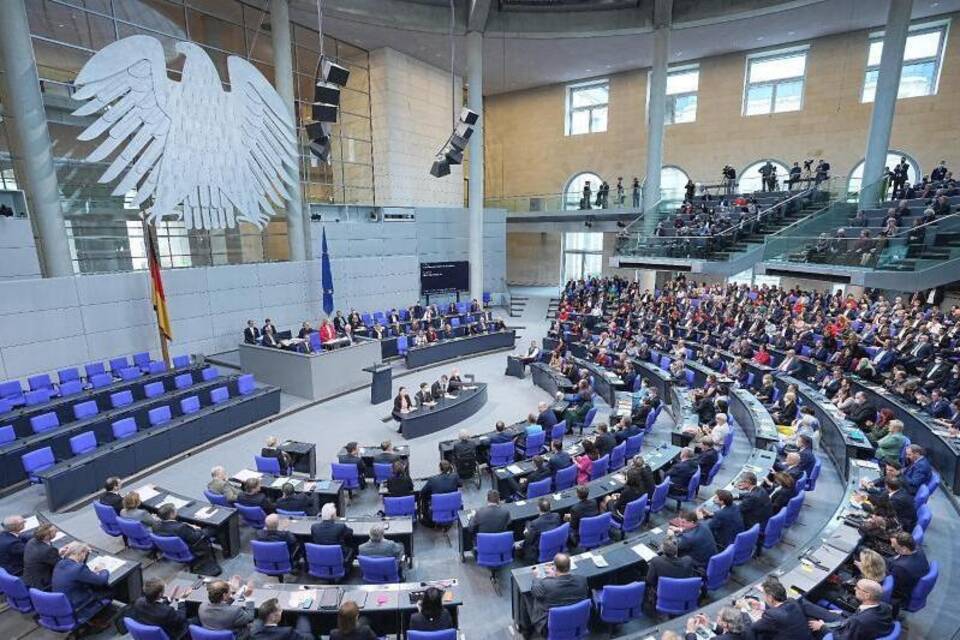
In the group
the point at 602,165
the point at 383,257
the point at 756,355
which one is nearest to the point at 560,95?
the point at 602,165

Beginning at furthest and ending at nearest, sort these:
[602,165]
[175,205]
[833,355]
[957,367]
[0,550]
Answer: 1. [602,165]
2. [175,205]
3. [833,355]
4. [957,367]
5. [0,550]

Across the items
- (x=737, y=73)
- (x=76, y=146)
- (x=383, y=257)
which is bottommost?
(x=383, y=257)

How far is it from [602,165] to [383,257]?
49.2ft

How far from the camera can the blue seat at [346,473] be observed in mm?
7992

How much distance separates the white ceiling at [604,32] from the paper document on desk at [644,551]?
19045 mm

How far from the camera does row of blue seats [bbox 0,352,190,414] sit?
34.4 ft

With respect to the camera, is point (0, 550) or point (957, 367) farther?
point (957, 367)

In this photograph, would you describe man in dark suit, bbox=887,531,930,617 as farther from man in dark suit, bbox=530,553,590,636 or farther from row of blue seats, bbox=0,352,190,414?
row of blue seats, bbox=0,352,190,414

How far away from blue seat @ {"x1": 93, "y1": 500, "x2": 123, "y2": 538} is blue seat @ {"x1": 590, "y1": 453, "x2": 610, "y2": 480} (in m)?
6.52

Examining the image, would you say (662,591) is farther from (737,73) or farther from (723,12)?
(737,73)

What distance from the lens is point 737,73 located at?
2470 centimetres

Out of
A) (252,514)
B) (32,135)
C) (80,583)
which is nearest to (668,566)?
(252,514)

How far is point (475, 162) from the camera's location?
22.8 metres

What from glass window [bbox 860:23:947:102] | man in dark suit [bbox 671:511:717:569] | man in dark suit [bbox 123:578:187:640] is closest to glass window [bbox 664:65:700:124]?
glass window [bbox 860:23:947:102]
